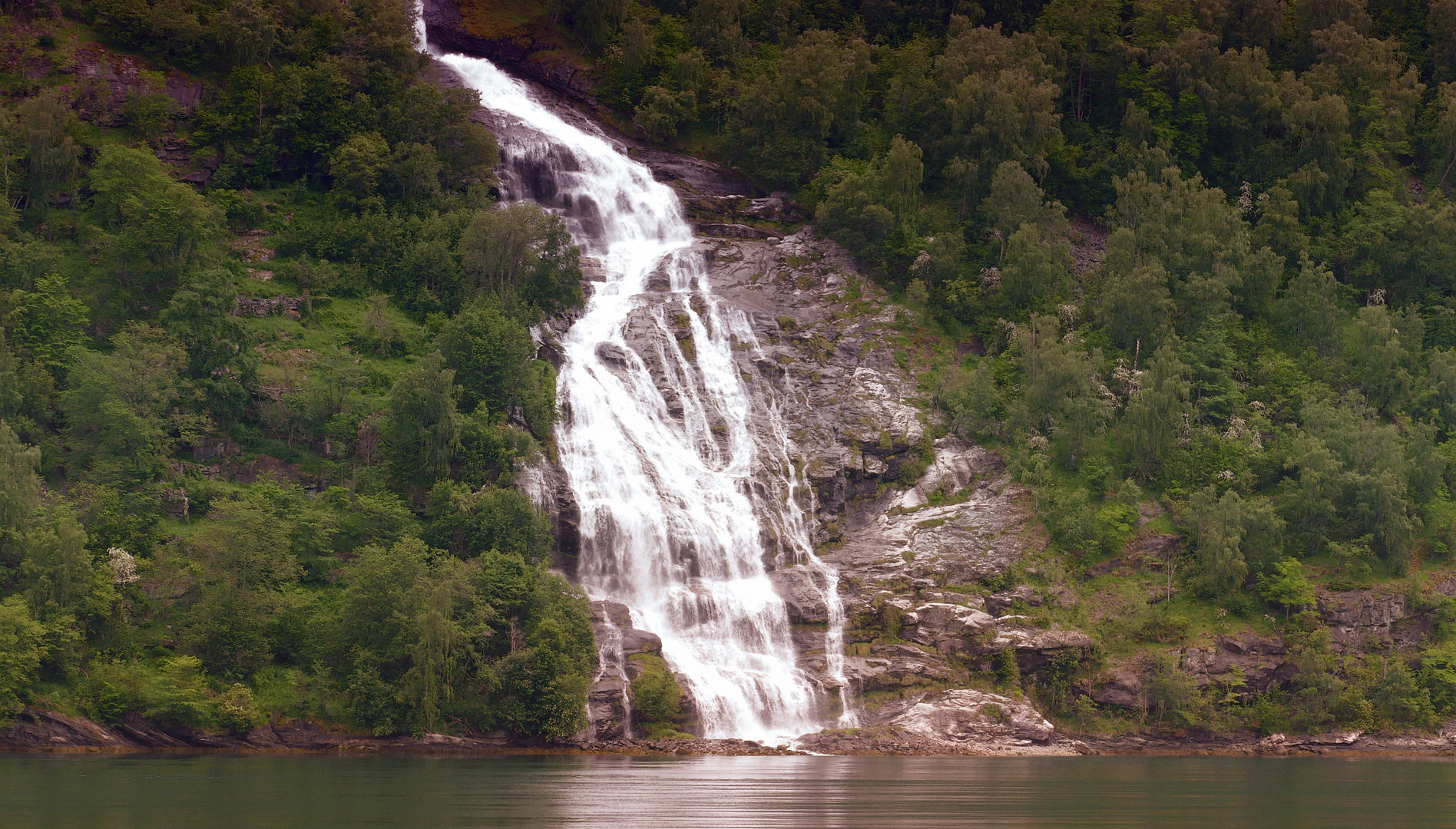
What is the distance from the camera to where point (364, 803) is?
41188mm

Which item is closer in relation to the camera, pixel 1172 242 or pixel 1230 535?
pixel 1230 535

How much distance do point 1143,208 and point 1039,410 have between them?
21447 mm

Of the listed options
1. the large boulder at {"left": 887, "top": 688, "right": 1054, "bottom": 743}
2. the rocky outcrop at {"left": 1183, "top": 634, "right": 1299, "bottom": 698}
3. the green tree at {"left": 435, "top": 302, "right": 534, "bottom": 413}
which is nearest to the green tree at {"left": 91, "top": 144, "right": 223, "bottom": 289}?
the green tree at {"left": 435, "top": 302, "right": 534, "bottom": 413}

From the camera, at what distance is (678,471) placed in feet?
278

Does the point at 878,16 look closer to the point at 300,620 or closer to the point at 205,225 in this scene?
the point at 205,225

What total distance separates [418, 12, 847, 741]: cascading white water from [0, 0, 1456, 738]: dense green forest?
4.62m

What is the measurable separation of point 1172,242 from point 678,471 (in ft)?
130

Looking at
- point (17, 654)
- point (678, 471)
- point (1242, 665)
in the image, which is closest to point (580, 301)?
point (678, 471)

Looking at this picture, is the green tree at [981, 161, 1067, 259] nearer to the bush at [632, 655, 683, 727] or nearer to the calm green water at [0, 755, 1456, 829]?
the bush at [632, 655, 683, 727]

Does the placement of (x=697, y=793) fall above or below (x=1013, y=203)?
below

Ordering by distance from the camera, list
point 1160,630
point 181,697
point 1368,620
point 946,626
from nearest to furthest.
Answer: point 181,697, point 946,626, point 1160,630, point 1368,620

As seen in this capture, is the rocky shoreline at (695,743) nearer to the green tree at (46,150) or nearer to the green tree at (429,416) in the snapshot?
the green tree at (429,416)

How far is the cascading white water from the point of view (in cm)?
7469

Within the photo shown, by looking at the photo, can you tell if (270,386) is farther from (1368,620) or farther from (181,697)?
(1368,620)
